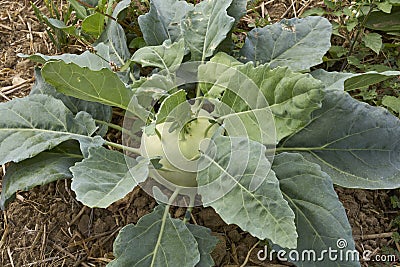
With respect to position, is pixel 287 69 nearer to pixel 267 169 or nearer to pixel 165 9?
pixel 267 169

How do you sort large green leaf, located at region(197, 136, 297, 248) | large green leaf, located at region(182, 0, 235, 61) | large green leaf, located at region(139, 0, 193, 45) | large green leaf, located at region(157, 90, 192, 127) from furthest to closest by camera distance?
large green leaf, located at region(139, 0, 193, 45) < large green leaf, located at region(182, 0, 235, 61) < large green leaf, located at region(157, 90, 192, 127) < large green leaf, located at region(197, 136, 297, 248)

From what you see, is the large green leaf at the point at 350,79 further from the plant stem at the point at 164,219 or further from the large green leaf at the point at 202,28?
the plant stem at the point at 164,219

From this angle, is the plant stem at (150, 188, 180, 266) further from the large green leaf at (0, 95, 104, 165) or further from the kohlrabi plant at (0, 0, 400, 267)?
the large green leaf at (0, 95, 104, 165)

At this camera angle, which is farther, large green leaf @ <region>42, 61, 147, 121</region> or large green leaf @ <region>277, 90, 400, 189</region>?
large green leaf @ <region>277, 90, 400, 189</region>

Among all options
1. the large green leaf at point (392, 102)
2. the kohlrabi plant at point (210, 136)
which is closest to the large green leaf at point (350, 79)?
the kohlrabi plant at point (210, 136)

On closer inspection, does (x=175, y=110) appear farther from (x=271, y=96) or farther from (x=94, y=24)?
(x=94, y=24)

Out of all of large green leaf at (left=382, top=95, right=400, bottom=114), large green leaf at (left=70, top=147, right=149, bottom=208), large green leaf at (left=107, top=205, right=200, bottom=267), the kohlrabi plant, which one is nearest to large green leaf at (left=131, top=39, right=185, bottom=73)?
the kohlrabi plant

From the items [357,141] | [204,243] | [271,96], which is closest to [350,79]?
[357,141]

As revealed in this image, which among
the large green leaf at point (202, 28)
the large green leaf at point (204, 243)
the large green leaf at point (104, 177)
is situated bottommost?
the large green leaf at point (204, 243)
